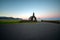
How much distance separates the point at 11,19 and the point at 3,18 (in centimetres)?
45

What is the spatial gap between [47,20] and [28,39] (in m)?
2.06

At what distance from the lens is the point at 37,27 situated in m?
4.38

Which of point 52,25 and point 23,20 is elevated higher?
point 23,20

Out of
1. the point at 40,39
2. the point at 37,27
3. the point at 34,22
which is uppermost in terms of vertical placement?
the point at 34,22

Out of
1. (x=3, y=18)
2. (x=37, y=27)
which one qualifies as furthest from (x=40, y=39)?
(x=3, y=18)

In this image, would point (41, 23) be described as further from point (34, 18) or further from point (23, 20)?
point (23, 20)

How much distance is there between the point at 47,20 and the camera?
4414 millimetres

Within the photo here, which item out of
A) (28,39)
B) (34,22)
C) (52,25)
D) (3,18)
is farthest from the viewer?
(52,25)

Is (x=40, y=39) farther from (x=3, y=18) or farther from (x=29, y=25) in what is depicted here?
(x=3, y=18)

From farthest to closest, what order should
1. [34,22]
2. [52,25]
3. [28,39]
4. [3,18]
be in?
[52,25]
[34,22]
[3,18]
[28,39]

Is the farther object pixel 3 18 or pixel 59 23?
pixel 59 23

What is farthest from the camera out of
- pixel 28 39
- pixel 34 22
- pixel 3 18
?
pixel 34 22

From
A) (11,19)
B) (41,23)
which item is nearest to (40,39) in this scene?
(41,23)

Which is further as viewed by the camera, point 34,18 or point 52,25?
point 52,25
